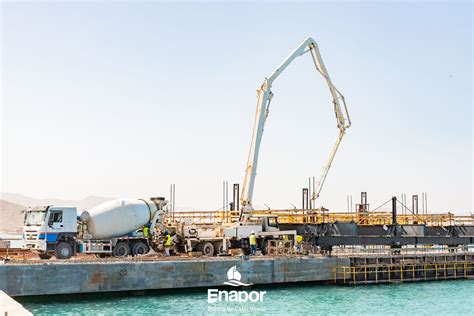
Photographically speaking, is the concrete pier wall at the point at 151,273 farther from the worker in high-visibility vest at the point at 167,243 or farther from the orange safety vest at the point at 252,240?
the worker in high-visibility vest at the point at 167,243

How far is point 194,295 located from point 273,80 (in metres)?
14.9

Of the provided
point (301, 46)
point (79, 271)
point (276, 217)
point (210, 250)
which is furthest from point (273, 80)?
point (79, 271)

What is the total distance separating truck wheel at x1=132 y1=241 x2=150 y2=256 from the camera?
35456mm

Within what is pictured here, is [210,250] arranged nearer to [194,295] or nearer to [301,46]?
[194,295]

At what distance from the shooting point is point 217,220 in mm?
40812

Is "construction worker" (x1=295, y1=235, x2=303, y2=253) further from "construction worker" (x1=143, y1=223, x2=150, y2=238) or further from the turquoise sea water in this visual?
"construction worker" (x1=143, y1=223, x2=150, y2=238)

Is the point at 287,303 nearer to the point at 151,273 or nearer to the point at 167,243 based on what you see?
the point at 151,273

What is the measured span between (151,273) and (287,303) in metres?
6.91

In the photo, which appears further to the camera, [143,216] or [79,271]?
[143,216]

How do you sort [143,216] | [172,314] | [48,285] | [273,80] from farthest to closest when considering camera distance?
[273,80], [143,216], [48,285], [172,314]

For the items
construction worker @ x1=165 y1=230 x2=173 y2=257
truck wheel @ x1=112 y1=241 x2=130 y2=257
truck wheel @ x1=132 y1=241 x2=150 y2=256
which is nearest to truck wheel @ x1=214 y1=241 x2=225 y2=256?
construction worker @ x1=165 y1=230 x2=173 y2=257

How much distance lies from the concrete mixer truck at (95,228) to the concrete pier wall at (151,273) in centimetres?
259

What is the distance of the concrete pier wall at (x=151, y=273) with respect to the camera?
2898 cm

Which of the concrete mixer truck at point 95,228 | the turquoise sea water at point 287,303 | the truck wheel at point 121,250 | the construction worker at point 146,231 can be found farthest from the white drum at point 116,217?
the turquoise sea water at point 287,303
